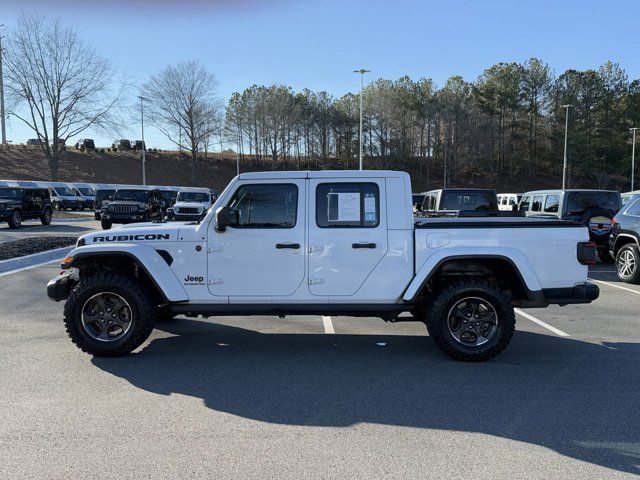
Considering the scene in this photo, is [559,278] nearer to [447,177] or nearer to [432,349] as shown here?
[432,349]

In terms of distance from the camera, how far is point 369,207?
18.3 feet

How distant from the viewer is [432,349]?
6023 mm

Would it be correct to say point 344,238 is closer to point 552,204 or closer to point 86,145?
point 552,204

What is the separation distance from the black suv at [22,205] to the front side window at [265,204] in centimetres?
2105

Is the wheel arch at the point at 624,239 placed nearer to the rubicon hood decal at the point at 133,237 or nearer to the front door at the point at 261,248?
the front door at the point at 261,248

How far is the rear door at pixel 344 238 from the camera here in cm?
548

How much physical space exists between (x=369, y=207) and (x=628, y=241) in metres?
7.47

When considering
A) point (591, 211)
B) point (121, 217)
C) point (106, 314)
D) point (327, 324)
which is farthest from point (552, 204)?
point (121, 217)

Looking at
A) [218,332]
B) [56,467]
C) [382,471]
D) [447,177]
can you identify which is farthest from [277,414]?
[447,177]

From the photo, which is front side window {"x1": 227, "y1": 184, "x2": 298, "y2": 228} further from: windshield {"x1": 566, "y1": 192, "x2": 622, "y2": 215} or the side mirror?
windshield {"x1": 566, "y1": 192, "x2": 622, "y2": 215}

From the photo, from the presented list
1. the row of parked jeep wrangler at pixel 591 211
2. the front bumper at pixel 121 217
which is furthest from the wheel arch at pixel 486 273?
the front bumper at pixel 121 217

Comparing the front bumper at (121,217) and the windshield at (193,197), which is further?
the windshield at (193,197)

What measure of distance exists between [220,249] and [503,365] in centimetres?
321

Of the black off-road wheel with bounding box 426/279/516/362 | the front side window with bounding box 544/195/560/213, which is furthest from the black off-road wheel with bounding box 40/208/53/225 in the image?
the black off-road wheel with bounding box 426/279/516/362
